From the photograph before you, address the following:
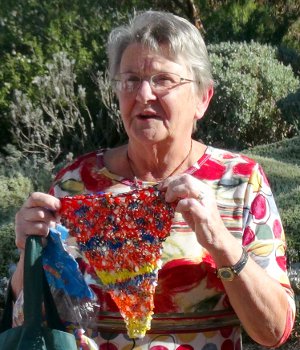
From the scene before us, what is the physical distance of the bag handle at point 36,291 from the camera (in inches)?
103

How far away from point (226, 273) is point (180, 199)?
0.25m

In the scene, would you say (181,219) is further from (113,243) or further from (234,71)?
(234,71)

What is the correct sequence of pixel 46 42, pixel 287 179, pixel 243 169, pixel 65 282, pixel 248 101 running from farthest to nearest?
pixel 46 42
pixel 248 101
pixel 287 179
pixel 243 169
pixel 65 282

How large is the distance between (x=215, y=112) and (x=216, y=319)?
25.3 ft

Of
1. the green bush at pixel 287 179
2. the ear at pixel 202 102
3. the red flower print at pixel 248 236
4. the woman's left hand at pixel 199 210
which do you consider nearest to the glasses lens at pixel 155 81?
the ear at pixel 202 102

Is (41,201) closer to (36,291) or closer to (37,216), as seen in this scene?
(37,216)

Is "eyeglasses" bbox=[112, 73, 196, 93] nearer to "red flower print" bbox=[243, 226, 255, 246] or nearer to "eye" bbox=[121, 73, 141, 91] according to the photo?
"eye" bbox=[121, 73, 141, 91]

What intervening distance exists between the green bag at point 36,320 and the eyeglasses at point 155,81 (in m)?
0.61

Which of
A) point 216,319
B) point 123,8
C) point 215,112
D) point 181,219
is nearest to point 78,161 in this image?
point 181,219

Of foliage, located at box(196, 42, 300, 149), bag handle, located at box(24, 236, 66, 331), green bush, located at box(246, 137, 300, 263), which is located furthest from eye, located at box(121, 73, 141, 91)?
foliage, located at box(196, 42, 300, 149)

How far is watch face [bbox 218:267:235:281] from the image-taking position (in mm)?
2668

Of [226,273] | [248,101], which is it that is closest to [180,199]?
[226,273]

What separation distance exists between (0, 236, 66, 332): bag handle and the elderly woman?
0.18 ft

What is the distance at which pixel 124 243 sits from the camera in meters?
2.80
